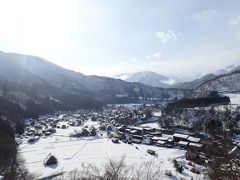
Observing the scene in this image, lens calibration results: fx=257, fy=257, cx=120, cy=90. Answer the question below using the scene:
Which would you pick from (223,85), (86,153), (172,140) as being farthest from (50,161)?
(223,85)

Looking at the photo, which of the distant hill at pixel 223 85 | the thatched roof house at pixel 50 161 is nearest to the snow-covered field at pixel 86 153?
the thatched roof house at pixel 50 161

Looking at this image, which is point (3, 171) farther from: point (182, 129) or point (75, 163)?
point (182, 129)

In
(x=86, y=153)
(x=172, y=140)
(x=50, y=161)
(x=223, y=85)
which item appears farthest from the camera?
(x=223, y=85)

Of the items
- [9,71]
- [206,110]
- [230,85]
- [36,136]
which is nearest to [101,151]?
[36,136]

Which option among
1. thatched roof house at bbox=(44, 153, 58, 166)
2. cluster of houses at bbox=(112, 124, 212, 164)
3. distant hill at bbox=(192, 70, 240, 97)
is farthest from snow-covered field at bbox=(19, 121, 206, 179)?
distant hill at bbox=(192, 70, 240, 97)

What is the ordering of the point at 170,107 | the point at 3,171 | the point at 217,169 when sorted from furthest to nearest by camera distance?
the point at 170,107 → the point at 3,171 → the point at 217,169

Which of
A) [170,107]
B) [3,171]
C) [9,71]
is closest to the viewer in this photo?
[3,171]

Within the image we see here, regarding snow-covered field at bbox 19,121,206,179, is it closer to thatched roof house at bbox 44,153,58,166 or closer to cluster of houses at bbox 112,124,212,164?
thatched roof house at bbox 44,153,58,166

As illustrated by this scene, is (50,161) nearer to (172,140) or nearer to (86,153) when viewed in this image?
(86,153)
